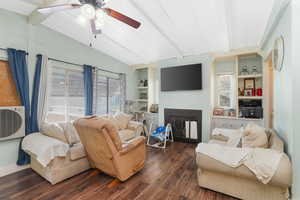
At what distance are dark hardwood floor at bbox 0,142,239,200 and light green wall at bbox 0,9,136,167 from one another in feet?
1.75

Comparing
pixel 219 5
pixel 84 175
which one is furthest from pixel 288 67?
pixel 84 175

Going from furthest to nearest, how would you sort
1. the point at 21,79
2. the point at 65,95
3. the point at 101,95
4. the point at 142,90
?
the point at 142,90
the point at 101,95
the point at 65,95
the point at 21,79

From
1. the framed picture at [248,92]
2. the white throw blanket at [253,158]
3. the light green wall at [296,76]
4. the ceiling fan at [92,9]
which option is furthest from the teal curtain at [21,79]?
the framed picture at [248,92]

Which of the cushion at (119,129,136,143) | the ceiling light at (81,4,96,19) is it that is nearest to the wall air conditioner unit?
the cushion at (119,129,136,143)

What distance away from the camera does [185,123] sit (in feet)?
13.6

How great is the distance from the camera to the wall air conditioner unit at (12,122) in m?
2.31

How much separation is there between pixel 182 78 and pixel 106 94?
2.46m

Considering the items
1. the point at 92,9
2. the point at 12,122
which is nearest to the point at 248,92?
the point at 92,9

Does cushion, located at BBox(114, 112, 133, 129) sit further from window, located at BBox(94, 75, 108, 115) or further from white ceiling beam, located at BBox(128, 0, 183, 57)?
white ceiling beam, located at BBox(128, 0, 183, 57)

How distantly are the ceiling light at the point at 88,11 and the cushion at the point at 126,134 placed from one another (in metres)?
2.64

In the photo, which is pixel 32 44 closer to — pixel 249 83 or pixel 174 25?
pixel 174 25

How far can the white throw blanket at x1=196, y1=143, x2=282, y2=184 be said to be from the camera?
1470 mm

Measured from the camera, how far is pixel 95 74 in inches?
151

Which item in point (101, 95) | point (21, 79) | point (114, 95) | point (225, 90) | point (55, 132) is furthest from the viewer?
point (114, 95)
